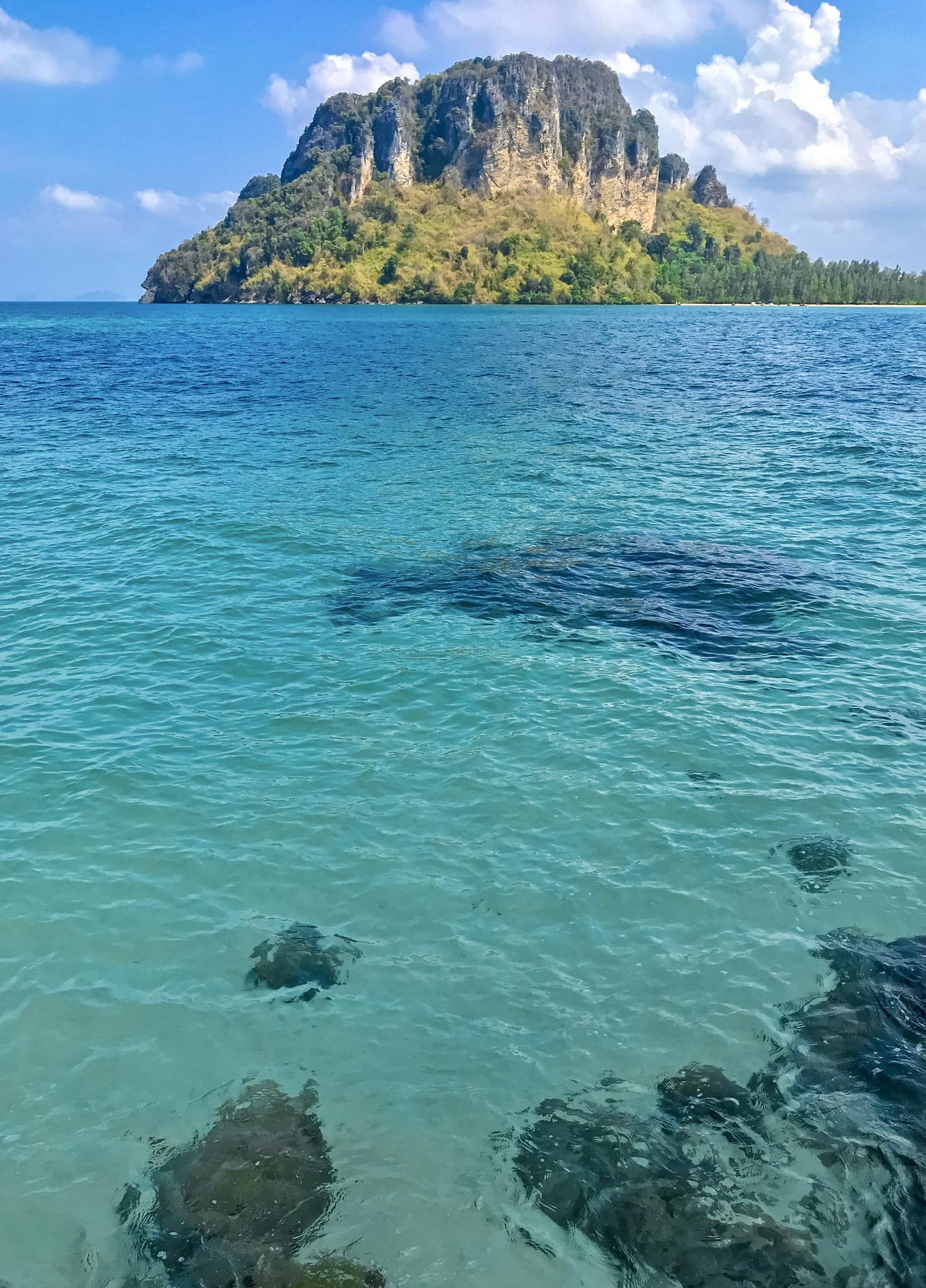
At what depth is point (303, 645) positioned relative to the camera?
21.7 m

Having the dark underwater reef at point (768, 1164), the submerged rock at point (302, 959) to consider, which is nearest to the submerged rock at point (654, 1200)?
the dark underwater reef at point (768, 1164)

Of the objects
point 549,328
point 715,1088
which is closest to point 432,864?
point 715,1088

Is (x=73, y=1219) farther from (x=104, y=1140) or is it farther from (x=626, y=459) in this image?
(x=626, y=459)

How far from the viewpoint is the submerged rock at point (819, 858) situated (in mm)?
13227

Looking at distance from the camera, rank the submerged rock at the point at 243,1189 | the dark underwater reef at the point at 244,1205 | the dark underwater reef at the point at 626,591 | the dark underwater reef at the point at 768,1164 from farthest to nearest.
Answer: the dark underwater reef at the point at 626,591 → the submerged rock at the point at 243,1189 → the dark underwater reef at the point at 768,1164 → the dark underwater reef at the point at 244,1205

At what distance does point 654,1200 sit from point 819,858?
678 cm

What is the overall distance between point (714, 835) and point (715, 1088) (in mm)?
5006

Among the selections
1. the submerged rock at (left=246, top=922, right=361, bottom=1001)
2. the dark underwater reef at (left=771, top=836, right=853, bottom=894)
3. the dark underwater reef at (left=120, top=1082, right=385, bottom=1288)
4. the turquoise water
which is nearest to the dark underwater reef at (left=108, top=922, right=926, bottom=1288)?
the dark underwater reef at (left=120, top=1082, right=385, bottom=1288)

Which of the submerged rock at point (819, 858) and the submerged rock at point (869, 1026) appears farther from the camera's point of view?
the submerged rock at point (819, 858)

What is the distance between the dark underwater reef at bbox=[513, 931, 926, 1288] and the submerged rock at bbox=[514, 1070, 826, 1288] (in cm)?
1

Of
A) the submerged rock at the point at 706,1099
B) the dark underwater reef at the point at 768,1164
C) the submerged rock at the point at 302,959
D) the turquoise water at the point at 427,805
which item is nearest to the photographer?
the dark underwater reef at the point at 768,1164

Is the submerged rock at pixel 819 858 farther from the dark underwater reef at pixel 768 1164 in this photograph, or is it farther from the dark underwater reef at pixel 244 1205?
the dark underwater reef at pixel 244 1205

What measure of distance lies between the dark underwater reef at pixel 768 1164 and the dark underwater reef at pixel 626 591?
11.6 m

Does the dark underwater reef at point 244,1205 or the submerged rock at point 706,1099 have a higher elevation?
the submerged rock at point 706,1099
